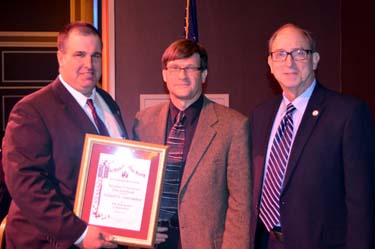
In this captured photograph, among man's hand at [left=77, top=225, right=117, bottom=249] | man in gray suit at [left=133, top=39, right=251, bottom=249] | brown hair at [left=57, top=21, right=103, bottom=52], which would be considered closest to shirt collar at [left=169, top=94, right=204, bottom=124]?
man in gray suit at [left=133, top=39, right=251, bottom=249]

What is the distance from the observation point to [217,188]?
100 inches

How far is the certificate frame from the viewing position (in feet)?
7.59

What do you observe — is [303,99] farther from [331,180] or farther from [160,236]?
[160,236]

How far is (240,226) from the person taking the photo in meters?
2.52

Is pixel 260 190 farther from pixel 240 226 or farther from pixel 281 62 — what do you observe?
pixel 281 62

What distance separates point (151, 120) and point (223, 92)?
5.95 ft

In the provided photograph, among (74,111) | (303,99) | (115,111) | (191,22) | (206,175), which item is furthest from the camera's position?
(191,22)

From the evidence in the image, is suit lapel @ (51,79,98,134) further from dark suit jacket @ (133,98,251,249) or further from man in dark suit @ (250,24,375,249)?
man in dark suit @ (250,24,375,249)

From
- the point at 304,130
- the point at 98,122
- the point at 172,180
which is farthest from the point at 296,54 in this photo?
the point at 98,122

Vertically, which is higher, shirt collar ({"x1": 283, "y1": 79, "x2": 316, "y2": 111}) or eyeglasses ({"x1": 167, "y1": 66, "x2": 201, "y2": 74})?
eyeglasses ({"x1": 167, "y1": 66, "x2": 201, "y2": 74})

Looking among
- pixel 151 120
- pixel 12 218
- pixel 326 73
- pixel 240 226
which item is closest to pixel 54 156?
pixel 12 218

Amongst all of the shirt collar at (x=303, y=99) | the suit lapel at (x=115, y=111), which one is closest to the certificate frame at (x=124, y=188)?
the suit lapel at (x=115, y=111)

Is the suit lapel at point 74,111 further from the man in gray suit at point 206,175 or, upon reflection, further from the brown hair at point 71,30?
the man in gray suit at point 206,175

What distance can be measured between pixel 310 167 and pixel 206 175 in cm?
52
